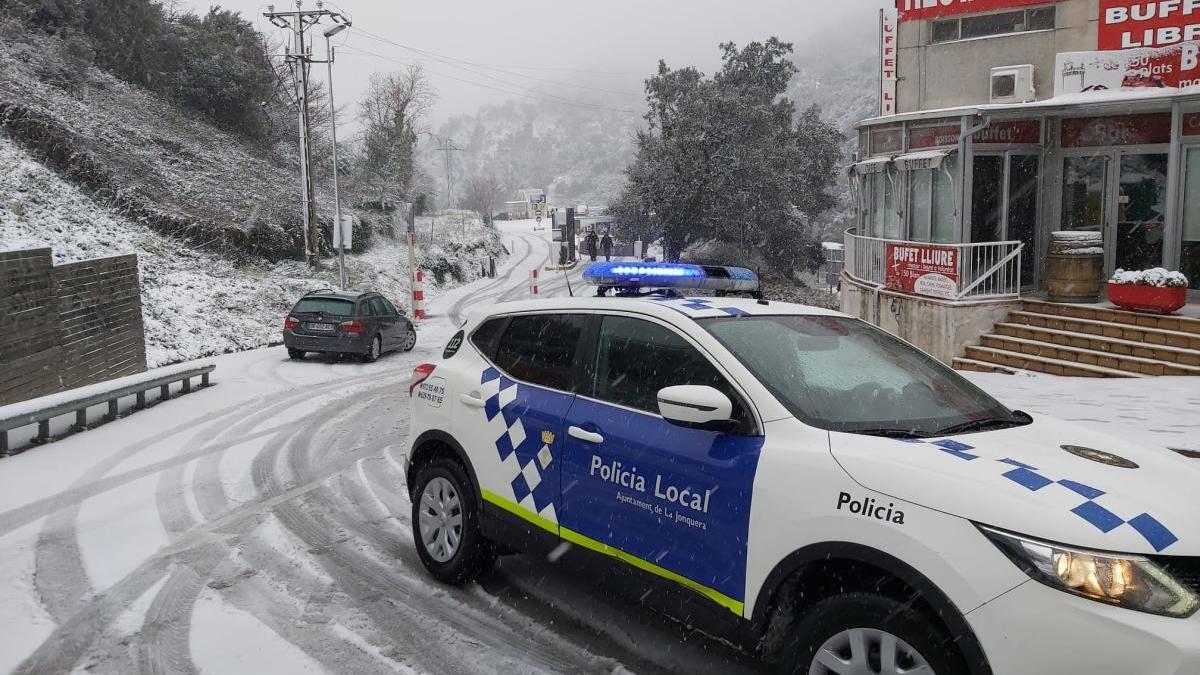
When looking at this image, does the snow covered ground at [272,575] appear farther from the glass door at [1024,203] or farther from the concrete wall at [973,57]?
the concrete wall at [973,57]

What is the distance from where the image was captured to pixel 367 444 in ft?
32.3

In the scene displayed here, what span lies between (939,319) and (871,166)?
4.66 m

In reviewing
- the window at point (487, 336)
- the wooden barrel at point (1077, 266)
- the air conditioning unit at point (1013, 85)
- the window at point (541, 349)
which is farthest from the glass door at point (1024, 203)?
the window at point (541, 349)

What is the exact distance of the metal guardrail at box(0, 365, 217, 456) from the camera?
29.8 ft

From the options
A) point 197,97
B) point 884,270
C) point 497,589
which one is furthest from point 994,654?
point 197,97

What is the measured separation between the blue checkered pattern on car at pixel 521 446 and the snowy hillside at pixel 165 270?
53.6 ft

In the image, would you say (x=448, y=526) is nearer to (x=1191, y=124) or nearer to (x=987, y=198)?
(x=987, y=198)

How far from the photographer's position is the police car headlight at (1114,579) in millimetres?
2572

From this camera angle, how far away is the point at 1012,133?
15688 millimetres

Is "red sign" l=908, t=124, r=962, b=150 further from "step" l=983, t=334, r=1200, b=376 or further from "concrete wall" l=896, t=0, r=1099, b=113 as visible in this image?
"step" l=983, t=334, r=1200, b=376

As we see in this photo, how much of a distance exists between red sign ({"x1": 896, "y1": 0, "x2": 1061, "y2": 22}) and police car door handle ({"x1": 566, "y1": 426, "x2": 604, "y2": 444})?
15.9 metres

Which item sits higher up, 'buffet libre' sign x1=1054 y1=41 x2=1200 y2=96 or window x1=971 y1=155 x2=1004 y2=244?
'buffet libre' sign x1=1054 y1=41 x2=1200 y2=96

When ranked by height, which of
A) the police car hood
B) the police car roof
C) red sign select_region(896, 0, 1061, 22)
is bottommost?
the police car hood

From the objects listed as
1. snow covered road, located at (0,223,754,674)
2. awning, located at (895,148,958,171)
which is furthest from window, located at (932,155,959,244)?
snow covered road, located at (0,223,754,674)
